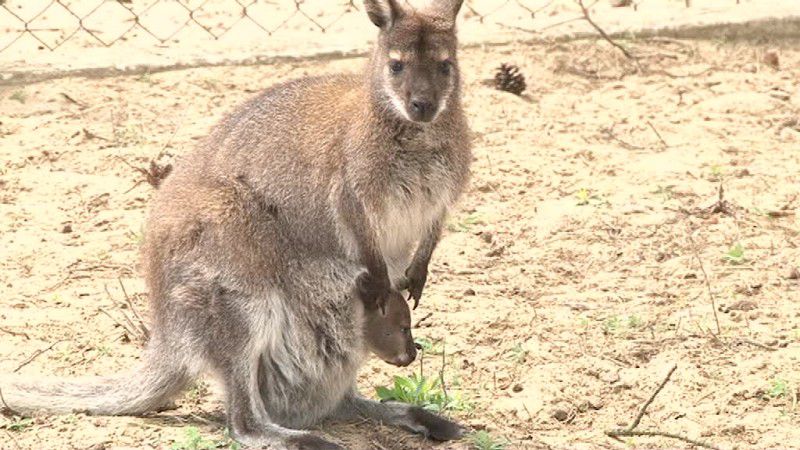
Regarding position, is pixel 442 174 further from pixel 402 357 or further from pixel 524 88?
pixel 524 88

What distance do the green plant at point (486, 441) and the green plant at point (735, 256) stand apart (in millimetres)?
1848

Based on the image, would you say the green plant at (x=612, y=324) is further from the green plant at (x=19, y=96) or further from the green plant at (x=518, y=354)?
the green plant at (x=19, y=96)

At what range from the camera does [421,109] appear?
510 cm

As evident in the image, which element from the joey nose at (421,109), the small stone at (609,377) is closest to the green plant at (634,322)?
the small stone at (609,377)

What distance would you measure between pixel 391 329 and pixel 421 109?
0.82 metres

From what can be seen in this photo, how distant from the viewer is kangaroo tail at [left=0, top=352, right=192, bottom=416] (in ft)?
17.2

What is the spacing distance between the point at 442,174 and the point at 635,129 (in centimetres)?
309

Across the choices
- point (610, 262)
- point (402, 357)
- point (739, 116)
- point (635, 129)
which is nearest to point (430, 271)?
point (610, 262)

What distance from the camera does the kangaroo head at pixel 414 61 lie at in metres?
5.15

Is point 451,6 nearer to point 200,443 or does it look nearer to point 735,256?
point 200,443

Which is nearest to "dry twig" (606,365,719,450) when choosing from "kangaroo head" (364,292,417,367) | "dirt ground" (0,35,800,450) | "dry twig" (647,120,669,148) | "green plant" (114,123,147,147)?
"dirt ground" (0,35,800,450)

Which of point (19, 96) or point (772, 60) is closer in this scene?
point (19, 96)

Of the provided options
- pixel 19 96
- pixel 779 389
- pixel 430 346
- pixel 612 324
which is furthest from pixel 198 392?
pixel 19 96

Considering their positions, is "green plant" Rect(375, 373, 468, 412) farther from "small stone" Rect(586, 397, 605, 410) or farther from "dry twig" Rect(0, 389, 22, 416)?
"dry twig" Rect(0, 389, 22, 416)
